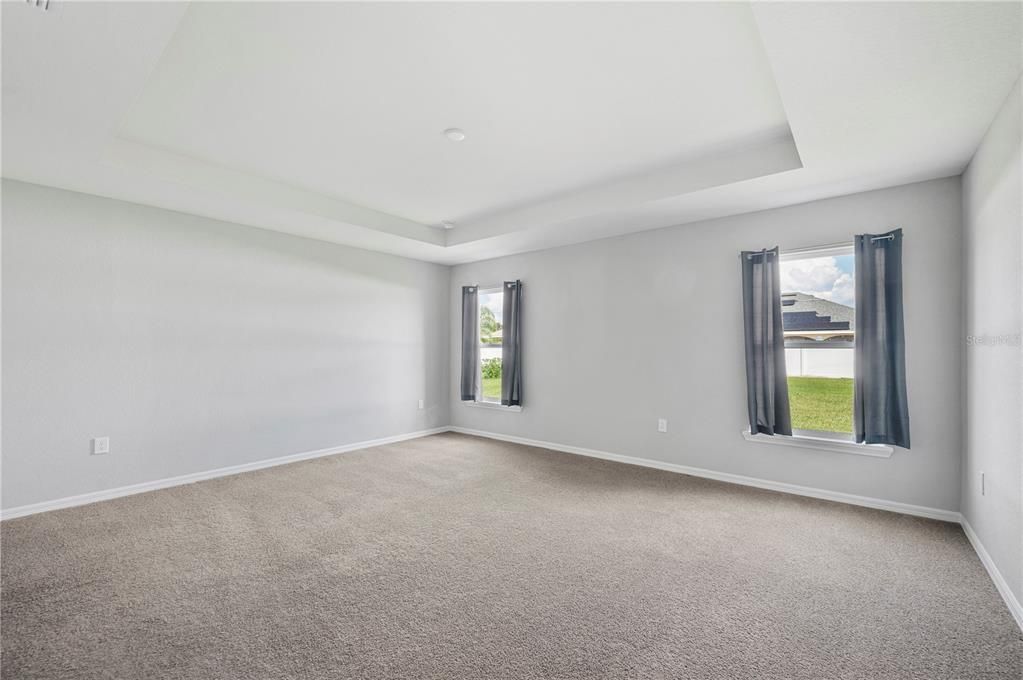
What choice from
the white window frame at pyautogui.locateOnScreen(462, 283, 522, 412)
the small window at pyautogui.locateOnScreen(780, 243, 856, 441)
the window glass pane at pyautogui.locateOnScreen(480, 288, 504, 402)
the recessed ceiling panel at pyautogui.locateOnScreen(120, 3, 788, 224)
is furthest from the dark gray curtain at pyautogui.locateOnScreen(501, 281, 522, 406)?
the small window at pyautogui.locateOnScreen(780, 243, 856, 441)

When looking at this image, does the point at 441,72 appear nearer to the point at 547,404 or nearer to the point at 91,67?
the point at 91,67

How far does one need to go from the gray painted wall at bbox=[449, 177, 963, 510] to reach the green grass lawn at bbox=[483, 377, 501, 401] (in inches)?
9.7

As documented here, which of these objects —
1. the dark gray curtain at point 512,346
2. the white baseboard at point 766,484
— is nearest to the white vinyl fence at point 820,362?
the white baseboard at point 766,484

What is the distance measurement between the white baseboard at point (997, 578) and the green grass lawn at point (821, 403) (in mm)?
965

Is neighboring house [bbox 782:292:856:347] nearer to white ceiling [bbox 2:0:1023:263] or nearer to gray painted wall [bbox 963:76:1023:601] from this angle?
gray painted wall [bbox 963:76:1023:601]

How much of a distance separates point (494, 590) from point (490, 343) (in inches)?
163

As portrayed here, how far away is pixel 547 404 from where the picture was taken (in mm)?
5359

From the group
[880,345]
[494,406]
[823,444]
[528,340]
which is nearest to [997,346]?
[880,345]

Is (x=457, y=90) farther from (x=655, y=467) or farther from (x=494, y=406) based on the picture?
(x=494, y=406)

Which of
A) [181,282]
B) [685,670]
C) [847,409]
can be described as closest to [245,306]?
[181,282]

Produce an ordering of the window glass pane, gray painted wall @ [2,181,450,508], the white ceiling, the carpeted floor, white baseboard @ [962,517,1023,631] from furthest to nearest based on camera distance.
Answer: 1. the window glass pane
2. gray painted wall @ [2,181,450,508]
3. white baseboard @ [962,517,1023,631]
4. the white ceiling
5. the carpeted floor

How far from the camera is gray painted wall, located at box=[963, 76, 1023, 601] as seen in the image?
2033mm

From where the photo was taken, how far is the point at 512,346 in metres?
5.60

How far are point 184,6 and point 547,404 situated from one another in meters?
4.52
